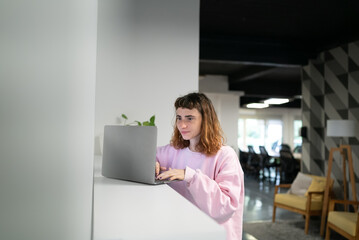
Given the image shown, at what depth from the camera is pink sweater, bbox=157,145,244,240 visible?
1.37 m

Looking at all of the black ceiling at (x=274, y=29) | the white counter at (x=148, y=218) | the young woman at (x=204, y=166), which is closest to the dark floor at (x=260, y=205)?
the black ceiling at (x=274, y=29)

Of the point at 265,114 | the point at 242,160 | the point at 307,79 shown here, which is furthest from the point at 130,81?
the point at 265,114

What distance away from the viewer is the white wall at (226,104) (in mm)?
10281

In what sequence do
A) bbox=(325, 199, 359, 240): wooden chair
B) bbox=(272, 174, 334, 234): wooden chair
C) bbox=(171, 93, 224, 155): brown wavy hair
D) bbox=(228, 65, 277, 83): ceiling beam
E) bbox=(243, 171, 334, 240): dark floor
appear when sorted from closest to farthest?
bbox=(171, 93, 224, 155): brown wavy hair < bbox=(325, 199, 359, 240): wooden chair < bbox=(272, 174, 334, 234): wooden chair < bbox=(243, 171, 334, 240): dark floor < bbox=(228, 65, 277, 83): ceiling beam

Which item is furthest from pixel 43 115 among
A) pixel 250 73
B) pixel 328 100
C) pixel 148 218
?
pixel 250 73

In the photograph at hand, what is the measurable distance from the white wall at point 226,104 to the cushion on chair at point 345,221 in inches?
236

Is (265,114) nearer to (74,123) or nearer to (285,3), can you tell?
(285,3)

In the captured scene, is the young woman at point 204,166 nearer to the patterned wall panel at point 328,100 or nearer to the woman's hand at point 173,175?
the woman's hand at point 173,175

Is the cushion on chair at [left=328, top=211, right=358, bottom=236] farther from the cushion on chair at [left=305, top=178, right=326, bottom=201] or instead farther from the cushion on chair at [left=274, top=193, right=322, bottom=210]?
the cushion on chair at [left=305, top=178, right=326, bottom=201]

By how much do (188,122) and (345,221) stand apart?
3292mm

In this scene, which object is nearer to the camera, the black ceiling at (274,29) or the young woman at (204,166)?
the young woman at (204,166)

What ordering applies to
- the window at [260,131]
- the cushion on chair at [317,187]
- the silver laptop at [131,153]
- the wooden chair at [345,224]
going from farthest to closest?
the window at [260,131] → the cushion on chair at [317,187] → the wooden chair at [345,224] → the silver laptop at [131,153]

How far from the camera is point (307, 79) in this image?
22.4 feet

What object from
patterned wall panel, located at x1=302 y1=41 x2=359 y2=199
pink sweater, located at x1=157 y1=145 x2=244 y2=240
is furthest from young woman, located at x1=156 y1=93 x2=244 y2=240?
patterned wall panel, located at x1=302 y1=41 x2=359 y2=199
